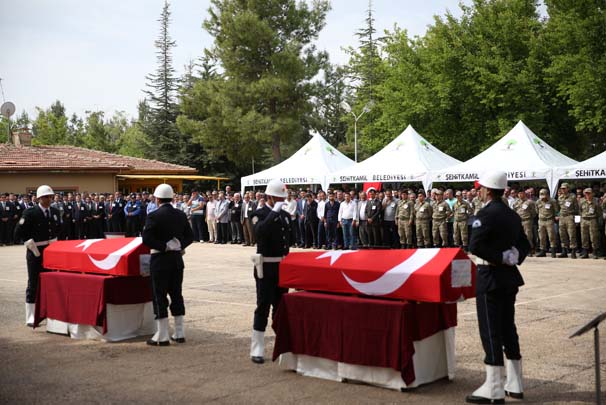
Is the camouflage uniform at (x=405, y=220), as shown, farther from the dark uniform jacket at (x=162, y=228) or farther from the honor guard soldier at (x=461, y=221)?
the dark uniform jacket at (x=162, y=228)

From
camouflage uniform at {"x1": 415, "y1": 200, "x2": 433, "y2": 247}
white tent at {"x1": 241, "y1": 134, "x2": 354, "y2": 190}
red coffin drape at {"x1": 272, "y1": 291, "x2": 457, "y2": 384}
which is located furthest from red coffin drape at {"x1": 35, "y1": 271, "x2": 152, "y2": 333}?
white tent at {"x1": 241, "y1": 134, "x2": 354, "y2": 190}

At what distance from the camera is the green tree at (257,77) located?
51.8 m

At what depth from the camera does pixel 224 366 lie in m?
7.99

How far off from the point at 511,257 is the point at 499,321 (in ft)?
1.95

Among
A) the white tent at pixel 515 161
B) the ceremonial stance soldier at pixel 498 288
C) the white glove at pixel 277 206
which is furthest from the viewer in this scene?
the white tent at pixel 515 161

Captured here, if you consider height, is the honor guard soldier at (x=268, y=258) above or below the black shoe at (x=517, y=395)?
above

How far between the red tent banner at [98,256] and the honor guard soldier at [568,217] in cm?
1432

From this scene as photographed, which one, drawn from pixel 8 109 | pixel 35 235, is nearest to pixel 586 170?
pixel 35 235

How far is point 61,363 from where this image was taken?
8.30 meters

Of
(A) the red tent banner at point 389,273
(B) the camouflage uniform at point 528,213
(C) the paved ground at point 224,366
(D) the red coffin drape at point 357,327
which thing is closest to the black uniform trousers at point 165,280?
(C) the paved ground at point 224,366

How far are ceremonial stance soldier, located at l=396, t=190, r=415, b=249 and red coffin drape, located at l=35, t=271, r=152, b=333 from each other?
14.6 m

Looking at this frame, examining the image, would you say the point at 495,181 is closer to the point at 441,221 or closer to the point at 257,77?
the point at 441,221

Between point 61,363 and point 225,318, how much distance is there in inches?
126

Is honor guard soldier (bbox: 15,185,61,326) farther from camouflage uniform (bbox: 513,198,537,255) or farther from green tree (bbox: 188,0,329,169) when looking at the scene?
green tree (bbox: 188,0,329,169)
